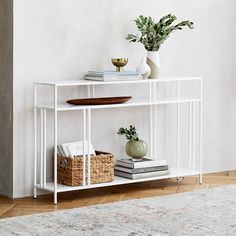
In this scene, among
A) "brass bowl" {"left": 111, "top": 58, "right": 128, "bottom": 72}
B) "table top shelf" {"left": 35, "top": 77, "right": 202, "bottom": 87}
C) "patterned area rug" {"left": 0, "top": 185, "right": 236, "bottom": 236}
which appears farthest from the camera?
"brass bowl" {"left": 111, "top": 58, "right": 128, "bottom": 72}

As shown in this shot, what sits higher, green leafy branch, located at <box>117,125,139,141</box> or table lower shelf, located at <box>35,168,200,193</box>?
green leafy branch, located at <box>117,125,139,141</box>

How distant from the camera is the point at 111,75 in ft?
17.1

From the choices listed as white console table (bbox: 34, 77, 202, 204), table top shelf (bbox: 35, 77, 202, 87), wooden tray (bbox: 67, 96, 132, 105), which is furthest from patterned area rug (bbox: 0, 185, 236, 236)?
table top shelf (bbox: 35, 77, 202, 87)

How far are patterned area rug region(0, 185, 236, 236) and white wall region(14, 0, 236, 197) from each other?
28.2 inches

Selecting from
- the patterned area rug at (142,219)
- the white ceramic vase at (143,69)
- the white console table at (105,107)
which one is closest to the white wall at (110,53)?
the white console table at (105,107)

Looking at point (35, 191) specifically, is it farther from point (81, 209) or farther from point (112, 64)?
point (112, 64)

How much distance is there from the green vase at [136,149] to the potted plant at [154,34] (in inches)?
Answer: 19.5

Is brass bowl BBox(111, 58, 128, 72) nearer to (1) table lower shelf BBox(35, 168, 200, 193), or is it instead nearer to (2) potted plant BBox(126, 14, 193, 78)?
(2) potted plant BBox(126, 14, 193, 78)

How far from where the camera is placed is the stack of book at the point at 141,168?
5.38m

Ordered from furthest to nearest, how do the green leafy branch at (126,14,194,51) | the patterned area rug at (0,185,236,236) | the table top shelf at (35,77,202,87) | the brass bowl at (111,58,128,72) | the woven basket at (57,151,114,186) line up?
1. the green leafy branch at (126,14,194,51)
2. the brass bowl at (111,58,128,72)
3. the woven basket at (57,151,114,186)
4. the table top shelf at (35,77,202,87)
5. the patterned area rug at (0,185,236,236)

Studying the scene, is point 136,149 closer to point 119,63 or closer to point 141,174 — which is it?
point 141,174

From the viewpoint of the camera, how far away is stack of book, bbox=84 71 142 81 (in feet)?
17.0

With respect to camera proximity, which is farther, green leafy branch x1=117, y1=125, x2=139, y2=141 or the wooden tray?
green leafy branch x1=117, y1=125, x2=139, y2=141

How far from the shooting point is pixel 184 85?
19.6 feet
